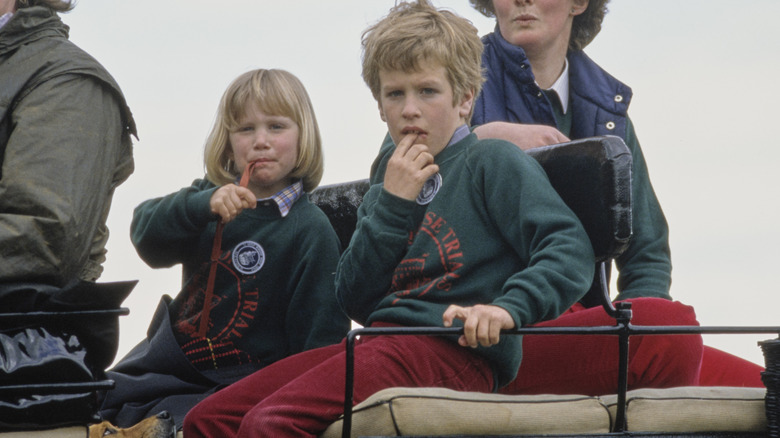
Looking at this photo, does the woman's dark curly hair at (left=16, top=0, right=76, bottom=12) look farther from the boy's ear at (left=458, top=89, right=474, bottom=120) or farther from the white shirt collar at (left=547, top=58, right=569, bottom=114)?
the white shirt collar at (left=547, top=58, right=569, bottom=114)

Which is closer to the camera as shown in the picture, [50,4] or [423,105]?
[423,105]

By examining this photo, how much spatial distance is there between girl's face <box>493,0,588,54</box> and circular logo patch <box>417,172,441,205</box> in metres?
1.23

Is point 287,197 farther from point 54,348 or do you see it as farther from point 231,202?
point 54,348

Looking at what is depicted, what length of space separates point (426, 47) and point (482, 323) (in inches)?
39.7

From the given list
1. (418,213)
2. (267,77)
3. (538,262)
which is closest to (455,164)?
(418,213)

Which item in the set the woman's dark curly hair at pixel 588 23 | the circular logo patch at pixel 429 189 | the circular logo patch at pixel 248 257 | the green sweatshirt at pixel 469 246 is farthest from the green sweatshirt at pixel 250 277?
the woman's dark curly hair at pixel 588 23

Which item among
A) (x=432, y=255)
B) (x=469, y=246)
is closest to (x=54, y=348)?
(x=432, y=255)

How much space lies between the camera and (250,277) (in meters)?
4.17

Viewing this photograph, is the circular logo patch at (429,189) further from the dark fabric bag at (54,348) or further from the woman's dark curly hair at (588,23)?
the woman's dark curly hair at (588,23)

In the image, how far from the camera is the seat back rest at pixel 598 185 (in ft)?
11.1

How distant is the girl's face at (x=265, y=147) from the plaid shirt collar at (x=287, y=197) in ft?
0.16

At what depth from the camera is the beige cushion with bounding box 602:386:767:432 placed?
3.20 meters

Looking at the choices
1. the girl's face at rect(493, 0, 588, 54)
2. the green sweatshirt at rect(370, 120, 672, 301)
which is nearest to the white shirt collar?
the girl's face at rect(493, 0, 588, 54)

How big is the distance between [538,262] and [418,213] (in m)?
0.52
